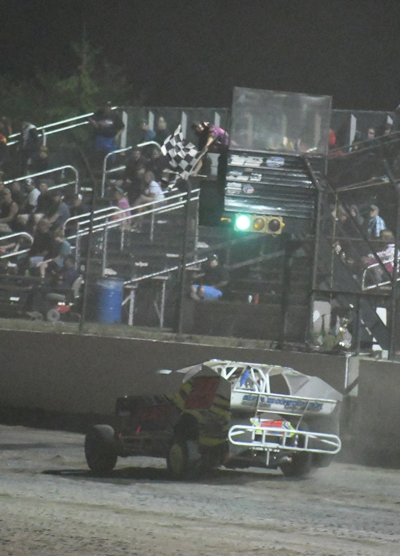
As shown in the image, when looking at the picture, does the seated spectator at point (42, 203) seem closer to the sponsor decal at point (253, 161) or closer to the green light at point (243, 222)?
the sponsor decal at point (253, 161)

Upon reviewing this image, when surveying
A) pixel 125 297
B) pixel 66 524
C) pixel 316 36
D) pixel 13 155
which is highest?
pixel 316 36

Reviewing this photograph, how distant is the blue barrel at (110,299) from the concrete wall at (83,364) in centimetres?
31

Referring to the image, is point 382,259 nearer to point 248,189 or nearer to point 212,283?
point 248,189

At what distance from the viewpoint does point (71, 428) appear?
46.6 ft

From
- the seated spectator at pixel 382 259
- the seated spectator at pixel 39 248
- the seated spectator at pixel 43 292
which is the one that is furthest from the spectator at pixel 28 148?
the seated spectator at pixel 382 259

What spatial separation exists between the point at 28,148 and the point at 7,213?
Result: 3.72 metres

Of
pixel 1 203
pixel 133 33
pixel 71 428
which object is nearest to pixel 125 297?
pixel 71 428

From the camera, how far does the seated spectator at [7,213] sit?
62.5 ft

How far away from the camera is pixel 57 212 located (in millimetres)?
18500

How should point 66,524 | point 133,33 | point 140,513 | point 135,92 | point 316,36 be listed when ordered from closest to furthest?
1. point 66,524
2. point 140,513
3. point 316,36
4. point 133,33
5. point 135,92

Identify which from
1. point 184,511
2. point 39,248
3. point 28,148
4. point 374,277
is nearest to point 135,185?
point 39,248

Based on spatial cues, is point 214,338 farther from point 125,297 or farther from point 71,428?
point 71,428

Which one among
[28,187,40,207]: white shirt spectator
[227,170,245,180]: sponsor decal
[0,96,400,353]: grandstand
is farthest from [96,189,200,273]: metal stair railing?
[28,187,40,207]: white shirt spectator

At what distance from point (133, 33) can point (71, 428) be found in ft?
103
